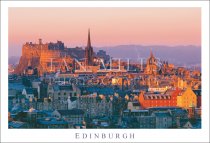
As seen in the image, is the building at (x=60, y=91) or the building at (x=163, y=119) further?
the building at (x=60, y=91)

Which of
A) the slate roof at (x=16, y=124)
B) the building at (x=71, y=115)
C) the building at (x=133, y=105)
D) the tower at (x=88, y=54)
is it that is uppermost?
the tower at (x=88, y=54)

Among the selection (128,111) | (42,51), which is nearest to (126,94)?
(128,111)

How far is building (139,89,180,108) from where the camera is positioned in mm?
12555

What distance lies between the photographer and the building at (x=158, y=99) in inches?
494

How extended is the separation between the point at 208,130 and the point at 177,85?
0.81 metres

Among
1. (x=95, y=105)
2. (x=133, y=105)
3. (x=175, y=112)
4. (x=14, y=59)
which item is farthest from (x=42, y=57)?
(x=175, y=112)

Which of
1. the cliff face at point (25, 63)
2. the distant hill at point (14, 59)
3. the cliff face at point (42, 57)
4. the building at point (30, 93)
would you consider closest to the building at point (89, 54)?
the cliff face at point (42, 57)

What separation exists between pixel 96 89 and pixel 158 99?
70 centimetres

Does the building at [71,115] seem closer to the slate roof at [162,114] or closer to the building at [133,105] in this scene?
the building at [133,105]

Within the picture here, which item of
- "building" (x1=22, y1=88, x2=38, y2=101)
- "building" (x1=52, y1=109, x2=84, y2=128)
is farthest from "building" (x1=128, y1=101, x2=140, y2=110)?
"building" (x1=22, y1=88, x2=38, y2=101)

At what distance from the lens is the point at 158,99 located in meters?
12.6

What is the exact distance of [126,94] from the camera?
41.7 feet

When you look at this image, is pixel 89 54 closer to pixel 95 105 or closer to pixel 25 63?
pixel 95 105

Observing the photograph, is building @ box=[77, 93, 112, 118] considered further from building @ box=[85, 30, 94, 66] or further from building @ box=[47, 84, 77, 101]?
building @ box=[85, 30, 94, 66]
